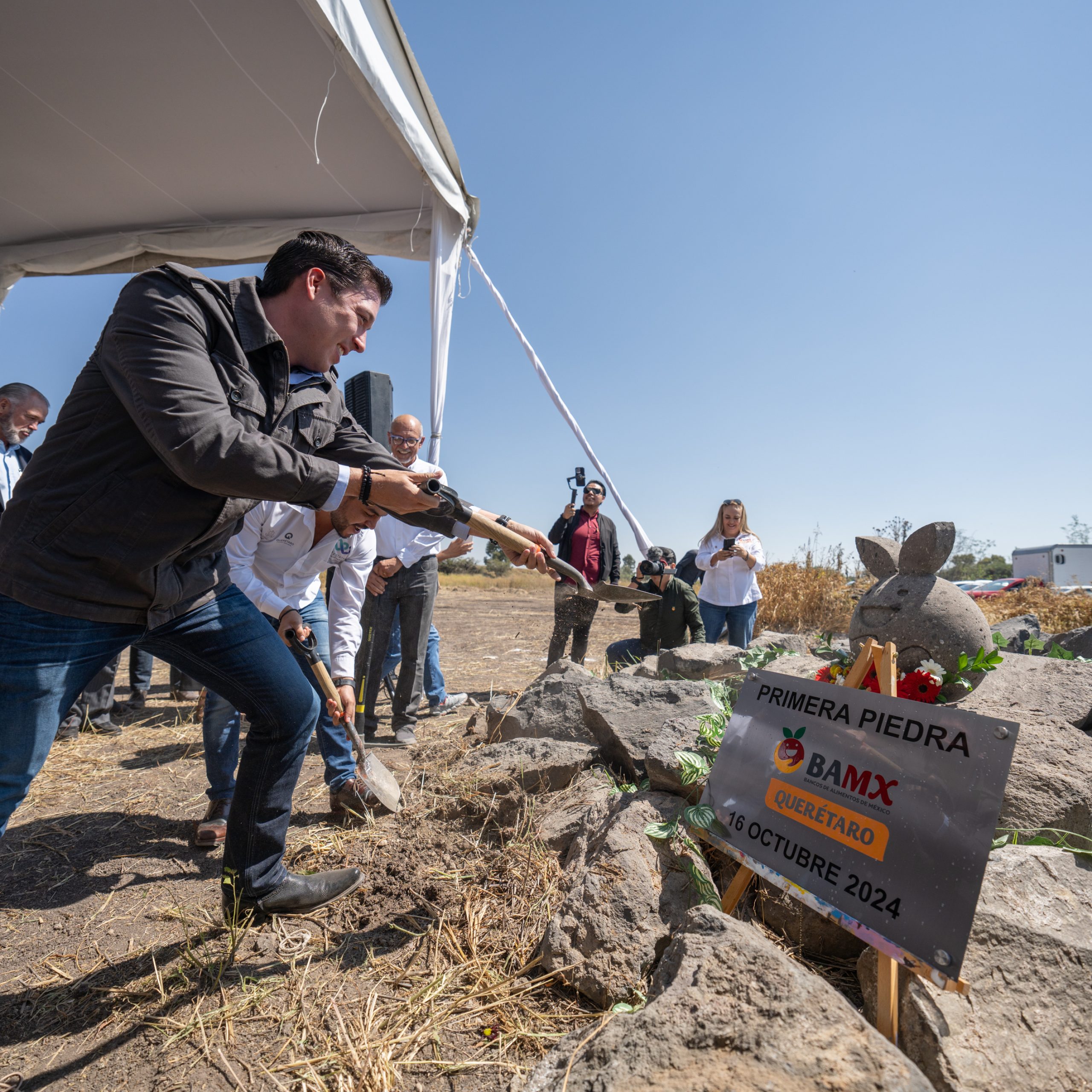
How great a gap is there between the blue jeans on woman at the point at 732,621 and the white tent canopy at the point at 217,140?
2.86 meters

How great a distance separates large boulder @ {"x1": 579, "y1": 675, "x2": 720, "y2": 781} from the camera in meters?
2.81

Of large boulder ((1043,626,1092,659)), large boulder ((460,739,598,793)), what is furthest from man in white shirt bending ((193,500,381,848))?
large boulder ((1043,626,1092,659))

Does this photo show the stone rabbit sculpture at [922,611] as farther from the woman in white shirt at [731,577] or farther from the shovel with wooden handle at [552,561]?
the woman in white shirt at [731,577]

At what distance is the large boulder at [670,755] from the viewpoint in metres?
2.40

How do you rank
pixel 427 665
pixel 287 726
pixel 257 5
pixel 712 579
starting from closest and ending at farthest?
pixel 287 726, pixel 257 5, pixel 427 665, pixel 712 579

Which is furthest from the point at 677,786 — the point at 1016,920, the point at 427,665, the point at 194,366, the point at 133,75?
the point at 133,75

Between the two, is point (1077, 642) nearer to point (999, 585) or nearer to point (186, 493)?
point (186, 493)

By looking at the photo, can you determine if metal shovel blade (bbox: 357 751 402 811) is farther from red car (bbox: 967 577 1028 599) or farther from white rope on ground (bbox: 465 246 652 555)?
red car (bbox: 967 577 1028 599)

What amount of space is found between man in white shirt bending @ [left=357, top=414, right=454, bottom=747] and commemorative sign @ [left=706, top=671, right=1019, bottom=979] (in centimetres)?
272

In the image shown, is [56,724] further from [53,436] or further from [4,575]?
[53,436]

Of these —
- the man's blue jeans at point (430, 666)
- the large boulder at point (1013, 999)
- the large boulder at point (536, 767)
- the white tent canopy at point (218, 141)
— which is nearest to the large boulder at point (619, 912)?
the large boulder at point (1013, 999)

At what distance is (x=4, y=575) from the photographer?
1539 millimetres

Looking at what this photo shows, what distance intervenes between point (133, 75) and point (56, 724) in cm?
410

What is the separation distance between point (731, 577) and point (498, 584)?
19.5 meters
